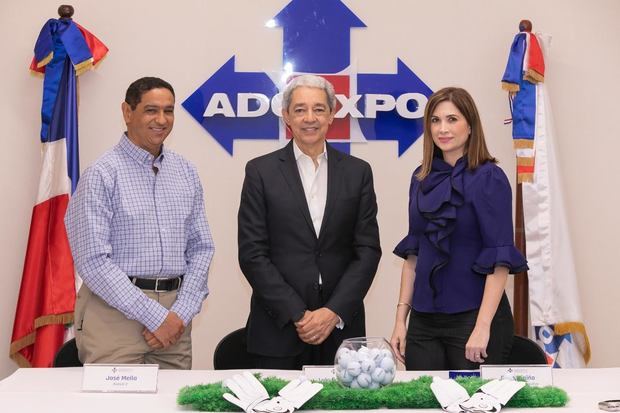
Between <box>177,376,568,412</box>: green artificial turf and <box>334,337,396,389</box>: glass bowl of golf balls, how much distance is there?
3cm

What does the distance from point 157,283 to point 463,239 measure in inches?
44.0

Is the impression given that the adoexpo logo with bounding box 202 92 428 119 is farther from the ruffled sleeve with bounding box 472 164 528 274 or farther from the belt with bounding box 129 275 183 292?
the ruffled sleeve with bounding box 472 164 528 274

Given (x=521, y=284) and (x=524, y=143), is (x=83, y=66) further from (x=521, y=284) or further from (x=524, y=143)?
(x=521, y=284)

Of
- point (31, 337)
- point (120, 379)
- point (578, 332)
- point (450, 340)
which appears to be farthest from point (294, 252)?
point (578, 332)

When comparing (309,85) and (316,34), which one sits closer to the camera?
(309,85)

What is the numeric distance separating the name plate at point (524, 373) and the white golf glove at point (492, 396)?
9 centimetres

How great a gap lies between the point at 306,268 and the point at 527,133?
1702 millimetres

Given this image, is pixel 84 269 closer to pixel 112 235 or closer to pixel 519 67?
pixel 112 235

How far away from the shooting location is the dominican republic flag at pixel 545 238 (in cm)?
423

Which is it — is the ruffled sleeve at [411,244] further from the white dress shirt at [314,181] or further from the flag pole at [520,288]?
the flag pole at [520,288]

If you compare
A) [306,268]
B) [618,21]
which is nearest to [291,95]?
[306,268]

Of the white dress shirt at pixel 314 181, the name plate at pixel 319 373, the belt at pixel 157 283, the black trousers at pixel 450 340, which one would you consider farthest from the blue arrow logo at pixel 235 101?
the name plate at pixel 319 373

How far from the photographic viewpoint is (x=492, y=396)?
83.9 inches

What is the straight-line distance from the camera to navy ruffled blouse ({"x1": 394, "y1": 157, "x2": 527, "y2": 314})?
278 cm
